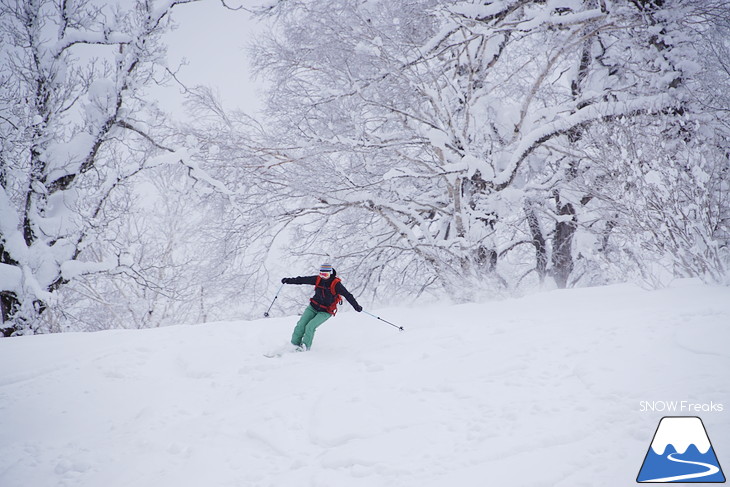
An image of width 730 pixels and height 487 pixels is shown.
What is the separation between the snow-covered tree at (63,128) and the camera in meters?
7.35

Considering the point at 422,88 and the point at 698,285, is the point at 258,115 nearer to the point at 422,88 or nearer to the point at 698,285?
the point at 422,88

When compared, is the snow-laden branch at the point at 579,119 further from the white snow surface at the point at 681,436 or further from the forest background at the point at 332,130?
the white snow surface at the point at 681,436

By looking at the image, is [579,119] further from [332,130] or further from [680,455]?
[680,455]

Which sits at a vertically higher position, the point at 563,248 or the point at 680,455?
the point at 563,248

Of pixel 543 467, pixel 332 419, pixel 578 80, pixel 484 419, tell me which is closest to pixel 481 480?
pixel 543 467

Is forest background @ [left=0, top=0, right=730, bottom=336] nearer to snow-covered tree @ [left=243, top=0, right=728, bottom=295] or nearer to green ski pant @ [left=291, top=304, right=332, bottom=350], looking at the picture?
snow-covered tree @ [left=243, top=0, right=728, bottom=295]

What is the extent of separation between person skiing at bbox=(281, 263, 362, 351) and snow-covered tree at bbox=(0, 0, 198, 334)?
465 centimetres

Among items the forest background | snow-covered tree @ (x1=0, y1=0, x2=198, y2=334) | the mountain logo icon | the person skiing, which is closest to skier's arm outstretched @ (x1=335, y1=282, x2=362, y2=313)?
the person skiing

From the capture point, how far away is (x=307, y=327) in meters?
5.04

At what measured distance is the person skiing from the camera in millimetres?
5059

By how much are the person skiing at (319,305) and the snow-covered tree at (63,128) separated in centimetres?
465

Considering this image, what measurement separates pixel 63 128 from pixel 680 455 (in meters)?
10.3

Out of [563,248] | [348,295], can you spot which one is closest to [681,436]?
[348,295]

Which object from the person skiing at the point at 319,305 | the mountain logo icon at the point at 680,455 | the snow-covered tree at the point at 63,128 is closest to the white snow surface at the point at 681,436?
the mountain logo icon at the point at 680,455
